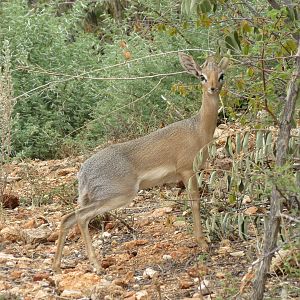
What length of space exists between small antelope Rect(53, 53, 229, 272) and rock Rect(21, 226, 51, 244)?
0.65m

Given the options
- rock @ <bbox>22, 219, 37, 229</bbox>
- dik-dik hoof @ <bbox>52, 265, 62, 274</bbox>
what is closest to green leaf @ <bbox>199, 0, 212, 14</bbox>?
dik-dik hoof @ <bbox>52, 265, 62, 274</bbox>

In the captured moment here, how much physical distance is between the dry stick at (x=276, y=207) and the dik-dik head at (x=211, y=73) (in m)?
2.16

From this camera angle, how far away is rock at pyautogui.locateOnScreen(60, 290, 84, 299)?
5.15m

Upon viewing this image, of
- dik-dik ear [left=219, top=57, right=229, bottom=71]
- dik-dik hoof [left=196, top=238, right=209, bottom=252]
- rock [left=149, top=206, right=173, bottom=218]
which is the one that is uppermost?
dik-dik ear [left=219, top=57, right=229, bottom=71]

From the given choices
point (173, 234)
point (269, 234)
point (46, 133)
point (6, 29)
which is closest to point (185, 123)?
point (173, 234)

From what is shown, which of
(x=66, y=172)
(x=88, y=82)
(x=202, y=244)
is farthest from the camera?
(x=88, y=82)

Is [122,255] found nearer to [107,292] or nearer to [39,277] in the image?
[39,277]

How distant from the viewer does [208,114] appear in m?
6.79

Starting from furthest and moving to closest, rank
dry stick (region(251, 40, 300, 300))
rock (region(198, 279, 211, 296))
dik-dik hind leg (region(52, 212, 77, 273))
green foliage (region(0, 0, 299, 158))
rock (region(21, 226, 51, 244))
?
green foliage (region(0, 0, 299, 158)) → rock (region(21, 226, 51, 244)) → dik-dik hind leg (region(52, 212, 77, 273)) → rock (region(198, 279, 211, 296)) → dry stick (region(251, 40, 300, 300))

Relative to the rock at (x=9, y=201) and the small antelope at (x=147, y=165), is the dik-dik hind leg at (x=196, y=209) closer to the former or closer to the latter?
the small antelope at (x=147, y=165)

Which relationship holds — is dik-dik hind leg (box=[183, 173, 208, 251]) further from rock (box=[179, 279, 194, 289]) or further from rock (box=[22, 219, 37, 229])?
rock (box=[22, 219, 37, 229])

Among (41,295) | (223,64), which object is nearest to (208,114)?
(223,64)

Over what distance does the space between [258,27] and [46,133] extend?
5.32 m

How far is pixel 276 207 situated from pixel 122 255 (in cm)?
249
